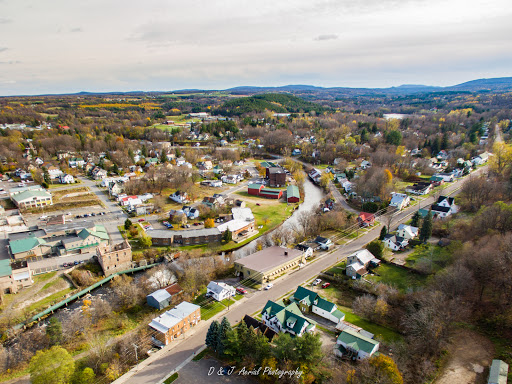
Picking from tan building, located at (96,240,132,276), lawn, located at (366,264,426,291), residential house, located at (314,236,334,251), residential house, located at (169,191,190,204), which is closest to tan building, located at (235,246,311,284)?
residential house, located at (314,236,334,251)

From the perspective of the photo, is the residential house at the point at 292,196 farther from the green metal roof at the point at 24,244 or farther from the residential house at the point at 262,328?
the green metal roof at the point at 24,244

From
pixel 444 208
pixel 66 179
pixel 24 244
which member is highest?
pixel 66 179

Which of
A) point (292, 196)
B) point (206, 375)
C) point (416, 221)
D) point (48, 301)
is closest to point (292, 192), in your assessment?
point (292, 196)

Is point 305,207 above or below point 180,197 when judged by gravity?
below

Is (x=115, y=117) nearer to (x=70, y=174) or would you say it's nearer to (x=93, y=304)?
(x=70, y=174)

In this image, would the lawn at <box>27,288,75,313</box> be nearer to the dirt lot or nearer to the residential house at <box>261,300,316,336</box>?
the residential house at <box>261,300,316,336</box>

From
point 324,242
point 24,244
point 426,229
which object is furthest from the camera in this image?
point 324,242

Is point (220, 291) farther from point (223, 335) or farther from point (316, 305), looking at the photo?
point (316, 305)
